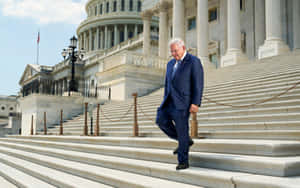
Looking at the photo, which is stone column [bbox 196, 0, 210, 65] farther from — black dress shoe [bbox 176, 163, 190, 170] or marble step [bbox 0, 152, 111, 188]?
black dress shoe [bbox 176, 163, 190, 170]

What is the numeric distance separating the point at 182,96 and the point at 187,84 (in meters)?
0.17

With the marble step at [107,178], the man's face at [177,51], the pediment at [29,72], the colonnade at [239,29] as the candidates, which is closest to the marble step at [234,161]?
the marble step at [107,178]

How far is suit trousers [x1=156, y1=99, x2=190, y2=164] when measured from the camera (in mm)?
4242

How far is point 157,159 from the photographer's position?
5324 millimetres

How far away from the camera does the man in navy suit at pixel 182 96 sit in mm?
4254

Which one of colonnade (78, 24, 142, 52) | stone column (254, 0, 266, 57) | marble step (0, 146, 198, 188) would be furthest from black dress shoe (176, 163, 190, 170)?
colonnade (78, 24, 142, 52)

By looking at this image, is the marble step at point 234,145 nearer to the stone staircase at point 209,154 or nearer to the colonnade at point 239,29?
the stone staircase at point 209,154

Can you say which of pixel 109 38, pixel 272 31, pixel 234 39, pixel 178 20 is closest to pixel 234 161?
pixel 272 31

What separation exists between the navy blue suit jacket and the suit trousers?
0.12 m

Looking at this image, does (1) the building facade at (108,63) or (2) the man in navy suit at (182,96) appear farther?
(1) the building facade at (108,63)

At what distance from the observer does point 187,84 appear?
4.31 metres

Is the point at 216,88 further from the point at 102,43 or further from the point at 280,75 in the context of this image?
the point at 102,43

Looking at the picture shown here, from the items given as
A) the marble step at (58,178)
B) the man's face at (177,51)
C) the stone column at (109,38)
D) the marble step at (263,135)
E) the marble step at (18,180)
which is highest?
the stone column at (109,38)

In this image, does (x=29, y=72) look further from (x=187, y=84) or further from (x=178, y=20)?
(x=187, y=84)
